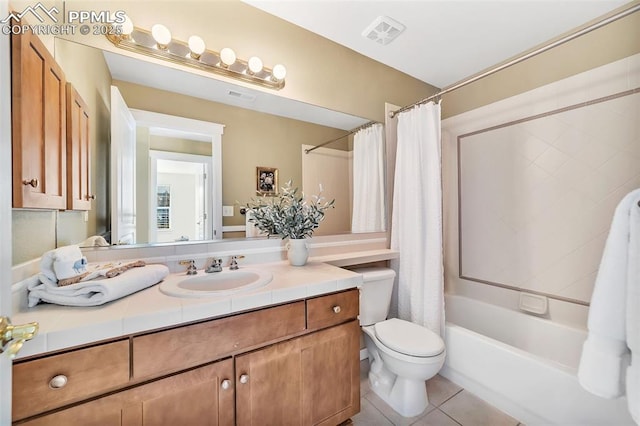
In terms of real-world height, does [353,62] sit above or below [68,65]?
above

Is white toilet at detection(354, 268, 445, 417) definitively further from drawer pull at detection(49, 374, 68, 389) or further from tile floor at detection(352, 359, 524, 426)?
drawer pull at detection(49, 374, 68, 389)

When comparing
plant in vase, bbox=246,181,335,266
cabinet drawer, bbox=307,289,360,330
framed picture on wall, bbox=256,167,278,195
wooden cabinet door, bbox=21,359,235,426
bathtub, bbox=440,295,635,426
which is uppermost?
framed picture on wall, bbox=256,167,278,195


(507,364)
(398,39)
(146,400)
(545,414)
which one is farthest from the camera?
(398,39)

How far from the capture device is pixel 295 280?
119 cm

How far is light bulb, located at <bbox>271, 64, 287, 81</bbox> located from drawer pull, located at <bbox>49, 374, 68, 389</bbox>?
1.69 m

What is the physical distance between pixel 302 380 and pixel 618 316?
1.21 meters

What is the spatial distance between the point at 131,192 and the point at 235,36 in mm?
1117

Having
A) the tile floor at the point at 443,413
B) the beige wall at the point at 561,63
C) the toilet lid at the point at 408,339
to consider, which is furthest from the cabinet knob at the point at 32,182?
the beige wall at the point at 561,63

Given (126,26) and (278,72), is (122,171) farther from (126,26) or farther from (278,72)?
(278,72)

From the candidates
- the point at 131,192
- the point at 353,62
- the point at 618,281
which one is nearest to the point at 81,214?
the point at 131,192

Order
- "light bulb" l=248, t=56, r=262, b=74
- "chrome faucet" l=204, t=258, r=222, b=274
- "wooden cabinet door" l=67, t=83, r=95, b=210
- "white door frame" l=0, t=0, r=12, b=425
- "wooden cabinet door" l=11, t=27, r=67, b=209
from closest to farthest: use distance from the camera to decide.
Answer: "white door frame" l=0, t=0, r=12, b=425 → "wooden cabinet door" l=11, t=27, r=67, b=209 → "wooden cabinet door" l=67, t=83, r=95, b=210 → "chrome faucet" l=204, t=258, r=222, b=274 → "light bulb" l=248, t=56, r=262, b=74

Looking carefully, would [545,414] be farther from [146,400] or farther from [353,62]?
[353,62]

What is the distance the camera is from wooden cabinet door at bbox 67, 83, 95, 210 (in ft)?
3.01

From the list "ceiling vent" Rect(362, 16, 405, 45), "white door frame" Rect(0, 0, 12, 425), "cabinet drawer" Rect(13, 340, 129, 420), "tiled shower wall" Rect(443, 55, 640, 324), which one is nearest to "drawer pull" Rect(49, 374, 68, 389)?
"cabinet drawer" Rect(13, 340, 129, 420)
